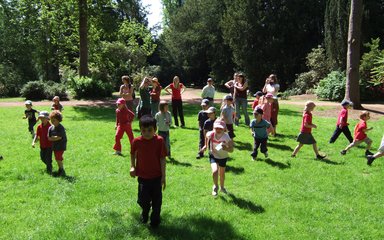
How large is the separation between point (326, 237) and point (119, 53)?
1549 inches

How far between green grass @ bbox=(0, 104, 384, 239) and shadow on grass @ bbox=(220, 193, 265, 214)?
0.7 inches

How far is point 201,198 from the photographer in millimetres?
6848

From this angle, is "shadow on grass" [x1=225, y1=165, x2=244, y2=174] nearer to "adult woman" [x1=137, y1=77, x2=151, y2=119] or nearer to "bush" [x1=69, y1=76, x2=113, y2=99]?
"adult woman" [x1=137, y1=77, x2=151, y2=119]

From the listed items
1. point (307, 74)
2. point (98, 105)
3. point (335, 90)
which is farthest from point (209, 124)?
point (307, 74)

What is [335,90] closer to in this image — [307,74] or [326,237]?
[307,74]

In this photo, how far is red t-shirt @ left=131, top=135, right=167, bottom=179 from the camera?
5.39m

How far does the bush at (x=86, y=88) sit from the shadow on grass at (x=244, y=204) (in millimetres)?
20662

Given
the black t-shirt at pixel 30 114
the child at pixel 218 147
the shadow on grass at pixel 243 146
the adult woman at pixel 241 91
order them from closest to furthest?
the child at pixel 218 147, the shadow on grass at pixel 243 146, the black t-shirt at pixel 30 114, the adult woman at pixel 241 91

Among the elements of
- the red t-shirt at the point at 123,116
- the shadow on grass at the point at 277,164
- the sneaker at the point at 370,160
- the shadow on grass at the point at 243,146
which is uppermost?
the red t-shirt at the point at 123,116

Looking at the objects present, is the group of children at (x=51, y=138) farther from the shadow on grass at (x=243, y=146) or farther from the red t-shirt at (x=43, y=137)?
the shadow on grass at (x=243, y=146)

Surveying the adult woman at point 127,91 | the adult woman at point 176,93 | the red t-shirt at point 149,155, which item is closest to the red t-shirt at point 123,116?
the adult woman at point 127,91

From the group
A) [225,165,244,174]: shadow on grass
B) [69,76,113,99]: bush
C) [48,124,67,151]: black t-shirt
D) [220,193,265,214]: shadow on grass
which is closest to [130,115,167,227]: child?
[220,193,265,214]: shadow on grass

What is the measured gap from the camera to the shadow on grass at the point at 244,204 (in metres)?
6.35

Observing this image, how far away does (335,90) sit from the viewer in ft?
76.2
